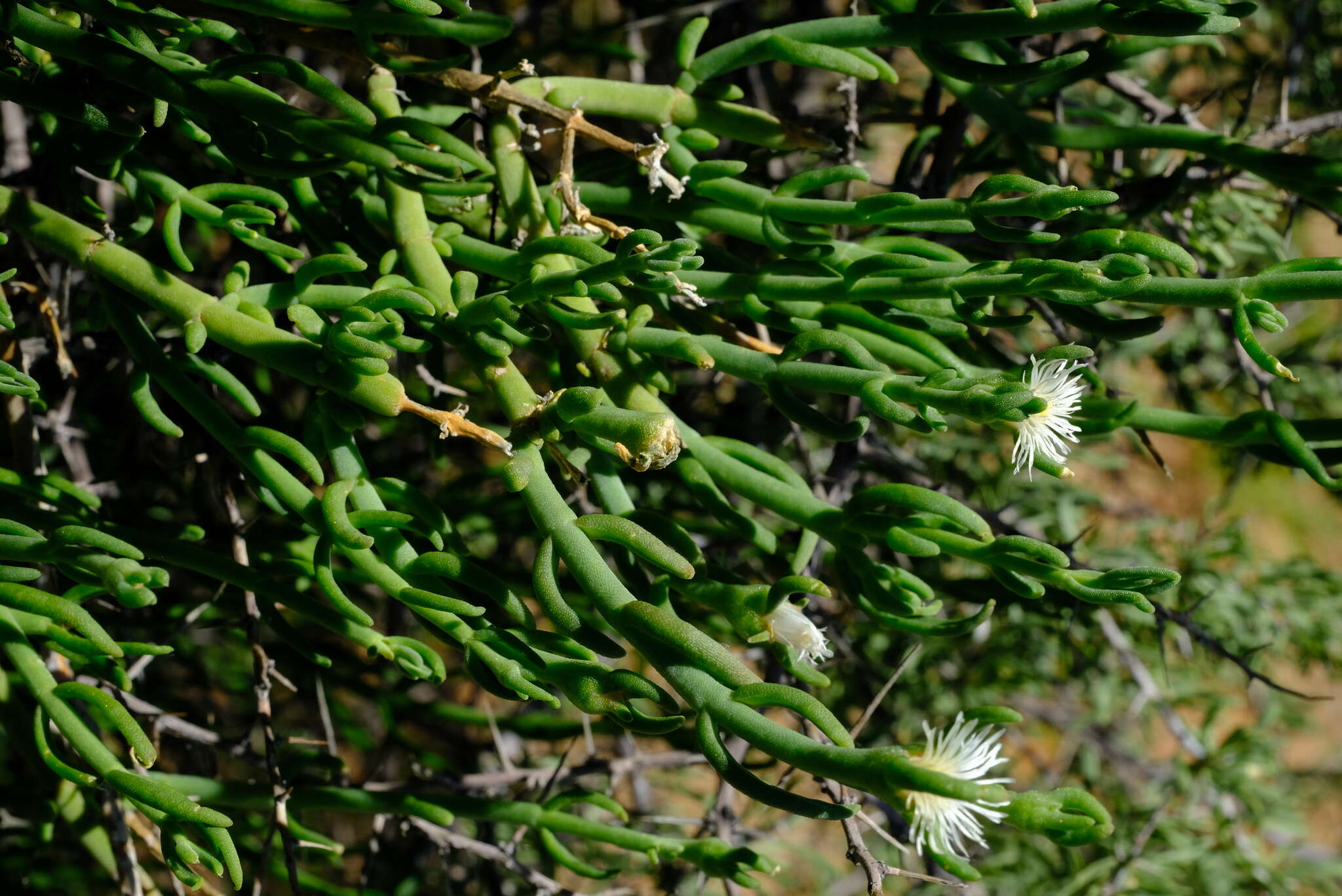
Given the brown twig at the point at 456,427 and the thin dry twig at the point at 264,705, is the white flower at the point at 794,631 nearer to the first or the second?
the brown twig at the point at 456,427

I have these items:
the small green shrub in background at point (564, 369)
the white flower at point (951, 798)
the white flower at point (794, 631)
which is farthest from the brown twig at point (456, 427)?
the white flower at point (951, 798)

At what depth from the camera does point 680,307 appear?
770mm

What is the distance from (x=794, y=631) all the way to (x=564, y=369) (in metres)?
0.25

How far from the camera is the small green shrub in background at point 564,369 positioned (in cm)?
59

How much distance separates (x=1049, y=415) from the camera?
619mm

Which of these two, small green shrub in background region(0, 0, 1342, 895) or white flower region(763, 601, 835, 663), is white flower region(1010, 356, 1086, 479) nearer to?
small green shrub in background region(0, 0, 1342, 895)

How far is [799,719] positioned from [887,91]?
3.22 feet

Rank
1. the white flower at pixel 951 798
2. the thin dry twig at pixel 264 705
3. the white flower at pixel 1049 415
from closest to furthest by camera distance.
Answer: the white flower at pixel 951 798 < the white flower at pixel 1049 415 < the thin dry twig at pixel 264 705

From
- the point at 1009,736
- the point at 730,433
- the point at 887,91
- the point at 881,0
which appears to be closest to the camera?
the point at 881,0

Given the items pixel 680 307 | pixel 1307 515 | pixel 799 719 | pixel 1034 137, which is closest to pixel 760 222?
pixel 680 307

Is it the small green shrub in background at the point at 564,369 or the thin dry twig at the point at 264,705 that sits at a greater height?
the small green shrub in background at the point at 564,369

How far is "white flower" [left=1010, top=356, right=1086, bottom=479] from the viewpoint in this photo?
613mm

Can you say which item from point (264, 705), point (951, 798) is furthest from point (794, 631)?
point (264, 705)

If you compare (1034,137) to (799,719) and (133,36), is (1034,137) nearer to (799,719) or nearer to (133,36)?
(799,719)
